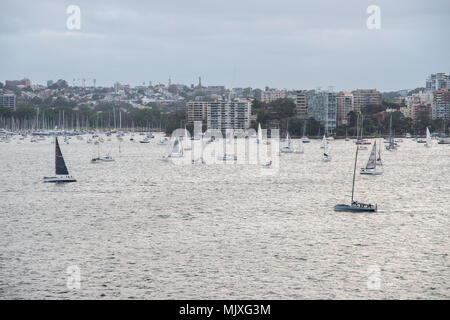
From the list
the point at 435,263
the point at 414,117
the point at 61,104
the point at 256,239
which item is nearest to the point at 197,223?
the point at 256,239

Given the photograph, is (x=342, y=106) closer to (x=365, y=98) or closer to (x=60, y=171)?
(x=365, y=98)

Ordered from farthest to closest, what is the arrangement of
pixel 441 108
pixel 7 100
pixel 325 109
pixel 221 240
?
1. pixel 7 100
2. pixel 441 108
3. pixel 325 109
4. pixel 221 240

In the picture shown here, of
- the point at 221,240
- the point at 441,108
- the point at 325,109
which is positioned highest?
the point at 441,108

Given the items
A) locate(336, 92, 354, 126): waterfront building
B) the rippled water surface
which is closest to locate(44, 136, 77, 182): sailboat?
the rippled water surface

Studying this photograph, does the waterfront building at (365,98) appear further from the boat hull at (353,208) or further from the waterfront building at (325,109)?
the boat hull at (353,208)

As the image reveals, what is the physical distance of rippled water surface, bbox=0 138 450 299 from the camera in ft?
54.9

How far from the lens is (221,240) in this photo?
866 inches

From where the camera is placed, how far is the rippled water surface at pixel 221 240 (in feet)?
54.9

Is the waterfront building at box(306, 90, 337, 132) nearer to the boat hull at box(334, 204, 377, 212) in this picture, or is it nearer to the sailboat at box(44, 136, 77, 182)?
the sailboat at box(44, 136, 77, 182)

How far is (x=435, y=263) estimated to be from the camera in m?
19.0

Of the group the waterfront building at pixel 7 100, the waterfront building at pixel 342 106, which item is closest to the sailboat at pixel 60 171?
the waterfront building at pixel 342 106

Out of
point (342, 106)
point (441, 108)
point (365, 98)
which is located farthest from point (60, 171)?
point (365, 98)

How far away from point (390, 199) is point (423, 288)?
1613cm
